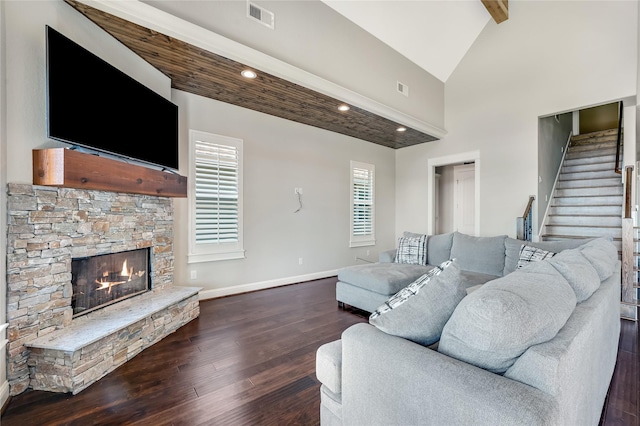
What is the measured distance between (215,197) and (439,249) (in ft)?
10.6

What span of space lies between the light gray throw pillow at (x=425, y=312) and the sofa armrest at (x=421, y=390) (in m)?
0.06

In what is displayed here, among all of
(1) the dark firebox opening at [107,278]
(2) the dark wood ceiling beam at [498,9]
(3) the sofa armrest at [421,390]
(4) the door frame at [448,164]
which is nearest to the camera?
(3) the sofa armrest at [421,390]

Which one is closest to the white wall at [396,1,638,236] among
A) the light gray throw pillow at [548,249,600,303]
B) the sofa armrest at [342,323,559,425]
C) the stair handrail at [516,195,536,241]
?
the stair handrail at [516,195,536,241]

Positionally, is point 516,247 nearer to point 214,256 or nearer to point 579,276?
point 579,276

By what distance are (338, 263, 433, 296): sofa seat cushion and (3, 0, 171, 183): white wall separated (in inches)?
118

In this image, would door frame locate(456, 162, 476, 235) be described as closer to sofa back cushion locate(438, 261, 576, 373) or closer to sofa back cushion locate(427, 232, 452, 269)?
sofa back cushion locate(427, 232, 452, 269)

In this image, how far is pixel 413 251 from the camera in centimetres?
401

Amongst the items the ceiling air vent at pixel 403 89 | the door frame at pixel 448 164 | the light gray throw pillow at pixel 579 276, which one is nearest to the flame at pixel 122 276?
the light gray throw pillow at pixel 579 276

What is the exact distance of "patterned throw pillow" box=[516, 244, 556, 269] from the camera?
10.1 feet

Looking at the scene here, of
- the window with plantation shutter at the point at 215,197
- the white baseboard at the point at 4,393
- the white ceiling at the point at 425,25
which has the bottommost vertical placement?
the white baseboard at the point at 4,393

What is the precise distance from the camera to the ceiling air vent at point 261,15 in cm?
297

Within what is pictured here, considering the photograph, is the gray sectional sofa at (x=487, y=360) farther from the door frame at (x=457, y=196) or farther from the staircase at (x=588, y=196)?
the door frame at (x=457, y=196)

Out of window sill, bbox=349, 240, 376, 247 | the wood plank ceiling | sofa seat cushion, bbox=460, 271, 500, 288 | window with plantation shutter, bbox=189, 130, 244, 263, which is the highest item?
the wood plank ceiling

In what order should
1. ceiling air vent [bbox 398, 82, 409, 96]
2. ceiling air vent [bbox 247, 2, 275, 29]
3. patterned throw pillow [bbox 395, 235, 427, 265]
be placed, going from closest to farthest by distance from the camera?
ceiling air vent [bbox 247, 2, 275, 29]
patterned throw pillow [bbox 395, 235, 427, 265]
ceiling air vent [bbox 398, 82, 409, 96]
